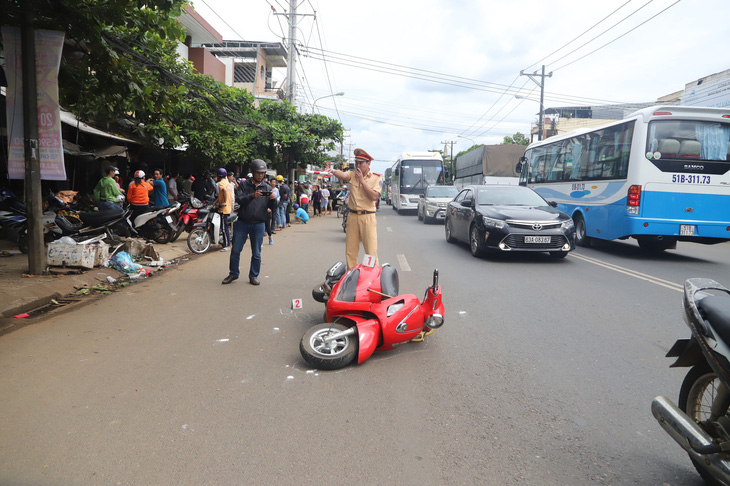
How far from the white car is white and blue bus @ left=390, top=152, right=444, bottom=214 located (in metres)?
5.04

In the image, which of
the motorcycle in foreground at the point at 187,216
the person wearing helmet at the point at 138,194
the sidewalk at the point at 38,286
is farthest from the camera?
the motorcycle in foreground at the point at 187,216

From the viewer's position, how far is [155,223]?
1181 centimetres

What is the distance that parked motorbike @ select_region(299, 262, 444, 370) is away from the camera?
13.5 ft

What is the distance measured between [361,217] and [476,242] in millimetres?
4667

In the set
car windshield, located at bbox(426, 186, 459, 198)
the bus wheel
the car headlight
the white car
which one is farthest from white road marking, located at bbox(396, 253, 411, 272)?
car windshield, located at bbox(426, 186, 459, 198)

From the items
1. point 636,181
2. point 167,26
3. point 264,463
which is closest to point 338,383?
point 264,463

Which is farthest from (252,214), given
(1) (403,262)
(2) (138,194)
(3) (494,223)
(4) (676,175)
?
(4) (676,175)

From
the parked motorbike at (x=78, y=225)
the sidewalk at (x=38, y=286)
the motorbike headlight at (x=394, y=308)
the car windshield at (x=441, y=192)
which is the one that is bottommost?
the sidewalk at (x=38, y=286)

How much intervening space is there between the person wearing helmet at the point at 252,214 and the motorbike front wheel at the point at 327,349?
11.5ft

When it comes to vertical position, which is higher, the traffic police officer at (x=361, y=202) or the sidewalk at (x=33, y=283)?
the traffic police officer at (x=361, y=202)

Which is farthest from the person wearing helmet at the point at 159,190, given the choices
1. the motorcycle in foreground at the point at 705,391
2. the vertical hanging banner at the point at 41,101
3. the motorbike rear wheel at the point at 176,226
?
the motorcycle in foreground at the point at 705,391

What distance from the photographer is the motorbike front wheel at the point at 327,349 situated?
13.2ft

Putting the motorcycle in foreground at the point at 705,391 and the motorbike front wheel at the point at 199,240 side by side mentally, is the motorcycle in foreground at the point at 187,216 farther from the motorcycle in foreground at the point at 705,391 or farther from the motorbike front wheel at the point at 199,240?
the motorcycle in foreground at the point at 705,391

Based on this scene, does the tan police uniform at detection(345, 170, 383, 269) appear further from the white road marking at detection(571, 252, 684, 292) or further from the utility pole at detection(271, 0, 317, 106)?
the utility pole at detection(271, 0, 317, 106)
